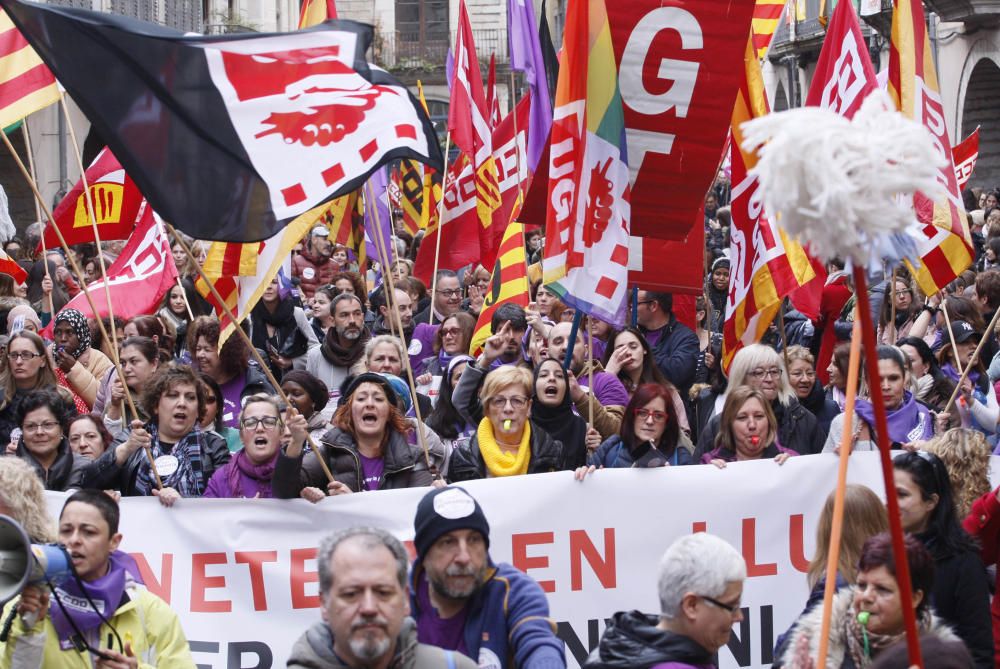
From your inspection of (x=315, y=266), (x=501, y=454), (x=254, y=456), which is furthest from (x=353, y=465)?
(x=315, y=266)

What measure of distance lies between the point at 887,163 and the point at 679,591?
131 cm

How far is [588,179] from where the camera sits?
21.4ft

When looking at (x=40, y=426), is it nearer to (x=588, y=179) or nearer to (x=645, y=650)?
(x=588, y=179)

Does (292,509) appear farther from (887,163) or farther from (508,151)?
(508,151)

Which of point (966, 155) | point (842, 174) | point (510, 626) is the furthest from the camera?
point (966, 155)

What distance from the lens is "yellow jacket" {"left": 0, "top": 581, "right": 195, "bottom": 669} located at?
4266mm

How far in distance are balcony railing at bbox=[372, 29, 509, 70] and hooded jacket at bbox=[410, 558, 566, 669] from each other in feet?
139

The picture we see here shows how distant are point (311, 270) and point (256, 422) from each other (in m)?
8.87

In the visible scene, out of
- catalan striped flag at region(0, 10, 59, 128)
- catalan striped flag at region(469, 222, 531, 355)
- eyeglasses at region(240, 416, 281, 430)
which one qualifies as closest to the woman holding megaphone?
eyeglasses at region(240, 416, 281, 430)

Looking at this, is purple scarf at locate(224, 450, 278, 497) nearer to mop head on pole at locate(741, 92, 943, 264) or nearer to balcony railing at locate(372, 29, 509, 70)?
mop head on pole at locate(741, 92, 943, 264)

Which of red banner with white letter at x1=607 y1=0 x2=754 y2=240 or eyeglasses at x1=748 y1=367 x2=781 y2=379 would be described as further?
eyeglasses at x1=748 y1=367 x2=781 y2=379

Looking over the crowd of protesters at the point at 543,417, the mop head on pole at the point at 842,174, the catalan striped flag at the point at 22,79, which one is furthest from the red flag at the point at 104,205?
the mop head on pole at the point at 842,174

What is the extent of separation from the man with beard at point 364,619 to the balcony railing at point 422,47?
43.0 m

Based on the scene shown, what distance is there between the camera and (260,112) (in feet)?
18.4
